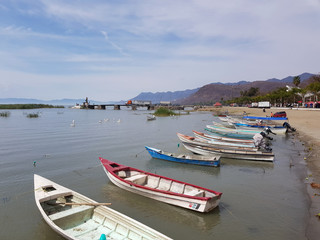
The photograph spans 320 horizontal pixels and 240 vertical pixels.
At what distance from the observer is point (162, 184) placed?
13.5m

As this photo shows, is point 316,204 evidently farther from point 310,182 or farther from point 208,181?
point 208,181

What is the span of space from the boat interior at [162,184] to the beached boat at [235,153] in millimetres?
9330

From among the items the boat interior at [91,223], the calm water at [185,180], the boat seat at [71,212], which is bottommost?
the calm water at [185,180]

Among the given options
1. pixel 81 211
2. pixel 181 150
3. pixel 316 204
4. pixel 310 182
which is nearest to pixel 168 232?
pixel 81 211

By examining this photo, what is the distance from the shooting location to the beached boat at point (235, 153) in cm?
2059

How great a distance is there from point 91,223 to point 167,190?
4.82 metres

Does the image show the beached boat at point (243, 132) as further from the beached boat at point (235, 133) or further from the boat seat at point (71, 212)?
the boat seat at point (71, 212)

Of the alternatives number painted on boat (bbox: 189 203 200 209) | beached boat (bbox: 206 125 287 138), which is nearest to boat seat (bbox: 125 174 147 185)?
number painted on boat (bbox: 189 203 200 209)

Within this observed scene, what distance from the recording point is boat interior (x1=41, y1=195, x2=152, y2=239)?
867cm

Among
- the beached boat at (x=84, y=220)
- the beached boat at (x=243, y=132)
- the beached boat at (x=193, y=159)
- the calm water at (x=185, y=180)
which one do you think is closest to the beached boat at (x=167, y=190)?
the calm water at (x=185, y=180)

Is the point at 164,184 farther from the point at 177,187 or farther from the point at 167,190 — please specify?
the point at 177,187

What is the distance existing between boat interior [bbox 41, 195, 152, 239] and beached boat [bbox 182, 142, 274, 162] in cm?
1443

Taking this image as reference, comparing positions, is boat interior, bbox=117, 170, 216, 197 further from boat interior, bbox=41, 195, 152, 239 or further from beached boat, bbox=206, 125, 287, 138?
beached boat, bbox=206, 125, 287, 138

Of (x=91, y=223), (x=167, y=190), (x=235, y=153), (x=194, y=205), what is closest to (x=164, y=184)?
(x=167, y=190)
